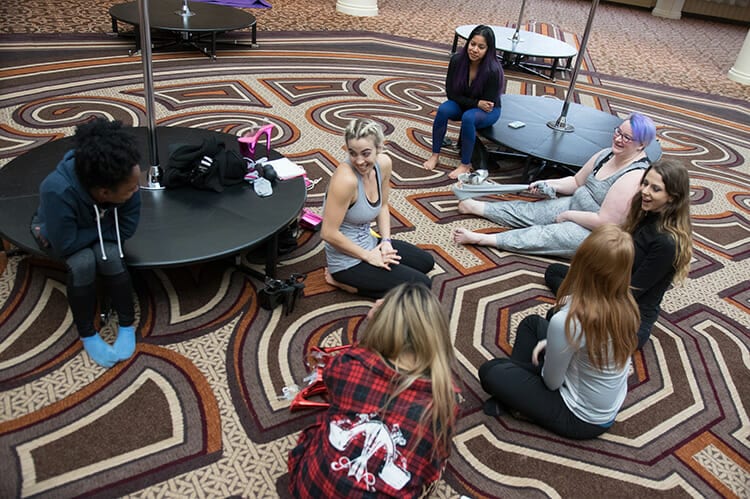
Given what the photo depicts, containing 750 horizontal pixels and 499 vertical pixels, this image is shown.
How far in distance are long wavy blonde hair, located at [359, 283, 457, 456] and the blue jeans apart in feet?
A: 10.00

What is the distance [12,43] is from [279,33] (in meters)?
3.09

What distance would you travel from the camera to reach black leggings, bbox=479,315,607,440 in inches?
88.6

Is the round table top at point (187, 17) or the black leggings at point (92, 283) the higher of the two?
the round table top at point (187, 17)

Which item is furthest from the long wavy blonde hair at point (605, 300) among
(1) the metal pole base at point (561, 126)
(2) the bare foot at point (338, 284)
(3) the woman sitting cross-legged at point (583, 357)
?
(1) the metal pole base at point (561, 126)

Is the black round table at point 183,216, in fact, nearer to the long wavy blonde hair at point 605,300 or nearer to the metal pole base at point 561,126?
the long wavy blonde hair at point 605,300

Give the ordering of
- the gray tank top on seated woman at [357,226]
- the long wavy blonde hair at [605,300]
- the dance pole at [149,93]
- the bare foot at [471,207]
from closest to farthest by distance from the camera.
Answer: the long wavy blonde hair at [605,300], the dance pole at [149,93], the gray tank top on seated woman at [357,226], the bare foot at [471,207]

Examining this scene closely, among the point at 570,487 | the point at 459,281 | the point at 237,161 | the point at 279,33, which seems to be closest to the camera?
the point at 570,487

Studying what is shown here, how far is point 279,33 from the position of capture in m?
7.65

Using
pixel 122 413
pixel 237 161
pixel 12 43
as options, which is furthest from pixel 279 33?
pixel 122 413

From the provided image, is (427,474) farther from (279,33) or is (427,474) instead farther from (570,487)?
(279,33)

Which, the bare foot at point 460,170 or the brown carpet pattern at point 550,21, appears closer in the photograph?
the bare foot at point 460,170

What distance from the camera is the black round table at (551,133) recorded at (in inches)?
172

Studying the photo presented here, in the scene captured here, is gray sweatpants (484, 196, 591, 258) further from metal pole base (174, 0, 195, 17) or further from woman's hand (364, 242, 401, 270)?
metal pole base (174, 0, 195, 17)

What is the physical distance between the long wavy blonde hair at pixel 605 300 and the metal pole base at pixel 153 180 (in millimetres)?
2112
